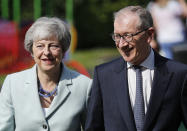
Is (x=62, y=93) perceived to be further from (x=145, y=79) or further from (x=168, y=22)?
(x=168, y=22)

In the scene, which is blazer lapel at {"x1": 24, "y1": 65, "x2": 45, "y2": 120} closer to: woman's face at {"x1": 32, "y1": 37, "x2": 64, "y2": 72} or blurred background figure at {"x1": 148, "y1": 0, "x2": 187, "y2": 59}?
woman's face at {"x1": 32, "y1": 37, "x2": 64, "y2": 72}

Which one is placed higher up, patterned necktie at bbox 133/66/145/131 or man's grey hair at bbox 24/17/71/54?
man's grey hair at bbox 24/17/71/54

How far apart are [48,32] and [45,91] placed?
499mm

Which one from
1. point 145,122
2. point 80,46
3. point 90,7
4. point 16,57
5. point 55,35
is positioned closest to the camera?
point 145,122

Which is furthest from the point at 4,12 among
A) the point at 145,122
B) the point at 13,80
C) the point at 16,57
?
the point at 145,122

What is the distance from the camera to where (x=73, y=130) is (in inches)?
144

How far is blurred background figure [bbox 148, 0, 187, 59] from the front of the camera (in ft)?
23.8

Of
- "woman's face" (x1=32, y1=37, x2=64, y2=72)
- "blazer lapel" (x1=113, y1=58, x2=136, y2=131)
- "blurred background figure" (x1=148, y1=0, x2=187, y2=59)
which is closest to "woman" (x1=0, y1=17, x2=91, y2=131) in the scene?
"woman's face" (x1=32, y1=37, x2=64, y2=72)

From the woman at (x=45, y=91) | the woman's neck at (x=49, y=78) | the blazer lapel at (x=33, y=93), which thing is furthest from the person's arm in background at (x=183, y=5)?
the blazer lapel at (x=33, y=93)

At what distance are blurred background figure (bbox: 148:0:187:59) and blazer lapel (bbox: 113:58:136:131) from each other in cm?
390

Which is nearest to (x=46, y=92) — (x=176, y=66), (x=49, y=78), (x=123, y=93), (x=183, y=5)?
(x=49, y=78)

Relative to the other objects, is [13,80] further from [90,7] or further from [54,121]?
[90,7]

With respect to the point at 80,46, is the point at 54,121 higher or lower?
higher

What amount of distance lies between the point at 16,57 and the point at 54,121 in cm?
854
